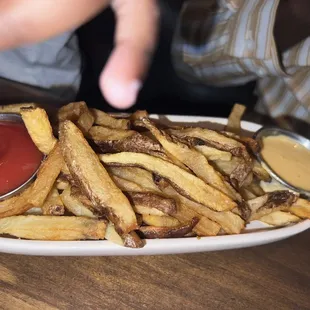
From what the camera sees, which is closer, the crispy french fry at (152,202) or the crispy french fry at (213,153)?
the crispy french fry at (152,202)

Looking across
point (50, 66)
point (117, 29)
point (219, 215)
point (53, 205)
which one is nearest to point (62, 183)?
point (53, 205)

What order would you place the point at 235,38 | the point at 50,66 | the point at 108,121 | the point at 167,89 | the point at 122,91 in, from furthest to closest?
the point at 167,89, the point at 50,66, the point at 235,38, the point at 108,121, the point at 122,91

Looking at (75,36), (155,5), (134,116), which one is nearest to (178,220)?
(134,116)

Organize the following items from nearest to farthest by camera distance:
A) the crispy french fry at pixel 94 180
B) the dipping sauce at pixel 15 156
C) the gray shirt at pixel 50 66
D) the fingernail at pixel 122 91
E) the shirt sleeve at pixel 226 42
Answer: the fingernail at pixel 122 91 < the crispy french fry at pixel 94 180 < the dipping sauce at pixel 15 156 < the shirt sleeve at pixel 226 42 < the gray shirt at pixel 50 66

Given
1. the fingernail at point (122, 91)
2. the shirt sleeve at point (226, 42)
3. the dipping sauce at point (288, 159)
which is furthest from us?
the shirt sleeve at point (226, 42)

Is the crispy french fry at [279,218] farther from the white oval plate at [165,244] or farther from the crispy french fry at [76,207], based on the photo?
the crispy french fry at [76,207]

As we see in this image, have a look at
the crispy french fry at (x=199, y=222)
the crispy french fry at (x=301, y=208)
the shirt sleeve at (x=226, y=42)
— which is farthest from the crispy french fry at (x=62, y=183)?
the shirt sleeve at (x=226, y=42)

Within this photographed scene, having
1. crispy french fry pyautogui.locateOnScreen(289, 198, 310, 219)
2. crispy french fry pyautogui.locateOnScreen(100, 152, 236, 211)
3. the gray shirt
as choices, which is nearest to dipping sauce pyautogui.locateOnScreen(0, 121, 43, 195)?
crispy french fry pyautogui.locateOnScreen(100, 152, 236, 211)

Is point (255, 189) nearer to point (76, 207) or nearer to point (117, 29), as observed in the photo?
point (76, 207)
